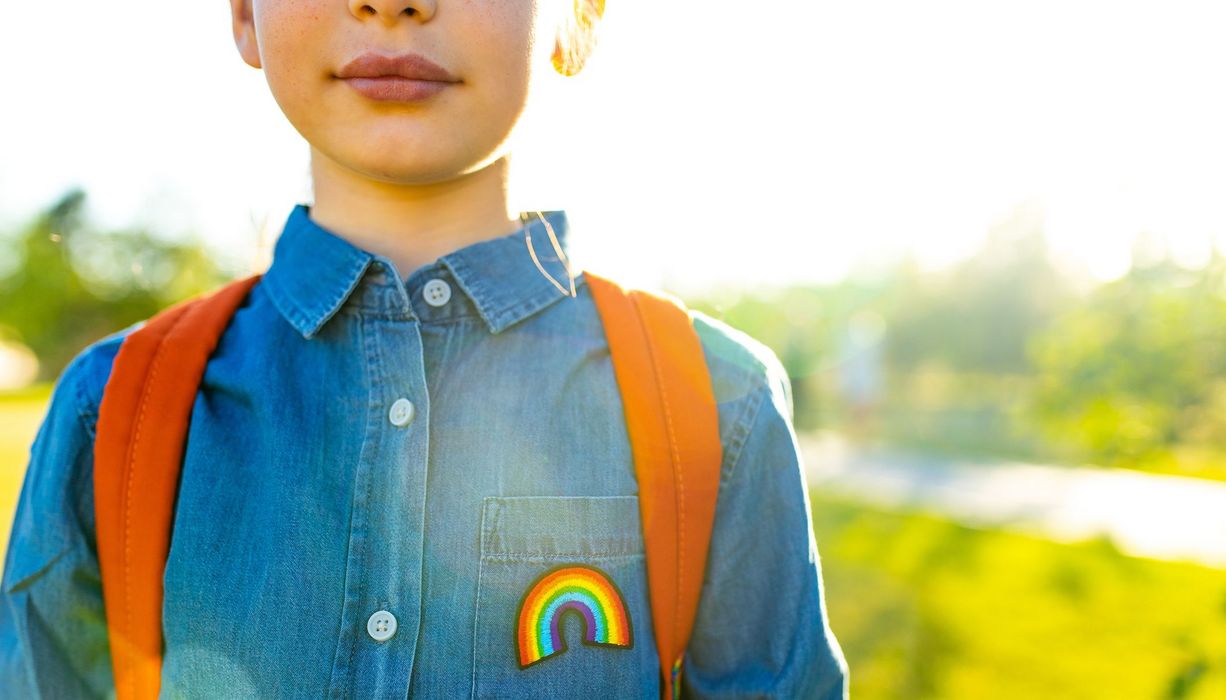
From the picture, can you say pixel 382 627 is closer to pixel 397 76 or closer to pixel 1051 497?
pixel 397 76

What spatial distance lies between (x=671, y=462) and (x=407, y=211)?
596 millimetres

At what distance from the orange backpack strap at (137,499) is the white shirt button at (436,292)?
39cm

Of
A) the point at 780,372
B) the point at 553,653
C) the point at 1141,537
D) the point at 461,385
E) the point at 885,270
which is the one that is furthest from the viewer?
the point at 885,270

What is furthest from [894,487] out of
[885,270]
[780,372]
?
[885,270]

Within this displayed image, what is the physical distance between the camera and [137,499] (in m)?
1.49

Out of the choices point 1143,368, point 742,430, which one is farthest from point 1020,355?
point 742,430

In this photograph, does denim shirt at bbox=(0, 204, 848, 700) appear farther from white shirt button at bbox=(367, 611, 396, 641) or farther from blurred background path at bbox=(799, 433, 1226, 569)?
blurred background path at bbox=(799, 433, 1226, 569)

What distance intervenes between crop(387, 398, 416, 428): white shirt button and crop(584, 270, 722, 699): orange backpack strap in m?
0.34

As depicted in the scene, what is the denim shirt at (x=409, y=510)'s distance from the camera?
57.6 inches

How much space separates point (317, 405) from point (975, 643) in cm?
435

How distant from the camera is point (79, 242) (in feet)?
113

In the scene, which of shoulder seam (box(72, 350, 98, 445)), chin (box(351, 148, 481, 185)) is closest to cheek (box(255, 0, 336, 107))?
chin (box(351, 148, 481, 185))

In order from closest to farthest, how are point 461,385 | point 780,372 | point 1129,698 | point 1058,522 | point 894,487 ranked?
point 461,385, point 780,372, point 1129,698, point 1058,522, point 894,487

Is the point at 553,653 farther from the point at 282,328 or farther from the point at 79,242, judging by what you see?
the point at 79,242
